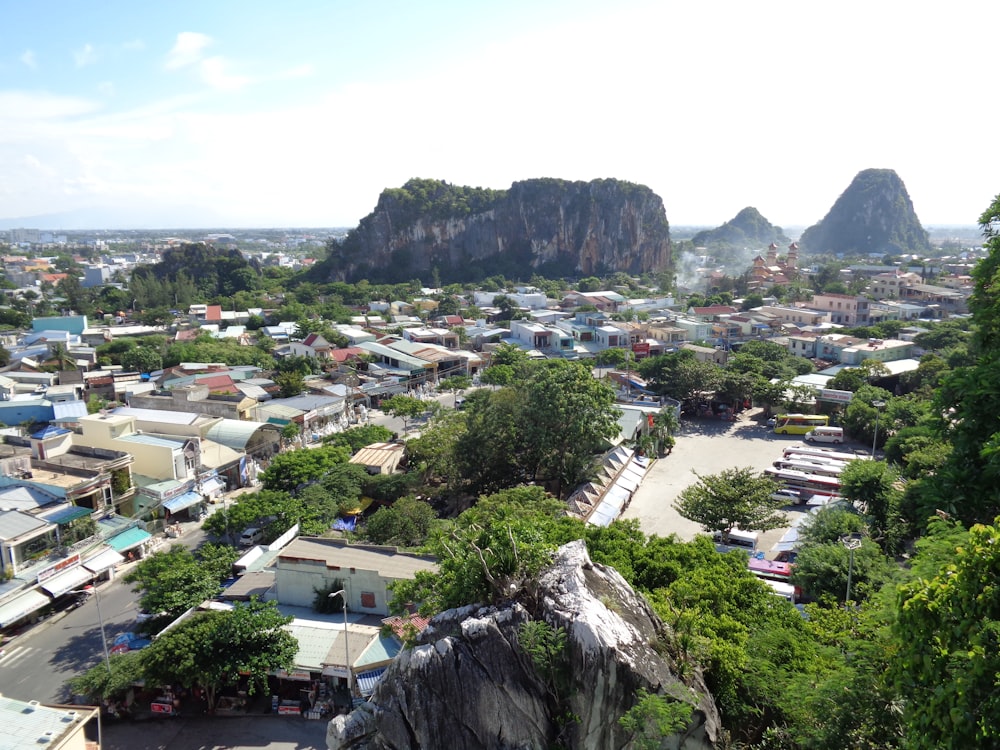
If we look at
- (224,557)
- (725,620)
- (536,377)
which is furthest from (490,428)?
(725,620)

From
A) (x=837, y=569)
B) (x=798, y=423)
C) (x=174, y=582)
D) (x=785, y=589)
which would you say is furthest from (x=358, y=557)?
(x=798, y=423)

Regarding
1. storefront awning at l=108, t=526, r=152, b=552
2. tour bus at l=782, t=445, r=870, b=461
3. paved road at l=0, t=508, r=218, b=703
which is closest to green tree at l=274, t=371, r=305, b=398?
storefront awning at l=108, t=526, r=152, b=552

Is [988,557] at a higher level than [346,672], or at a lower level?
higher

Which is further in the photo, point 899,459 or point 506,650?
point 899,459

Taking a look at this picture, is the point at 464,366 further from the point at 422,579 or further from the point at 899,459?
the point at 422,579

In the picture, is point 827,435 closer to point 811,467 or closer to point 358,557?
point 811,467
